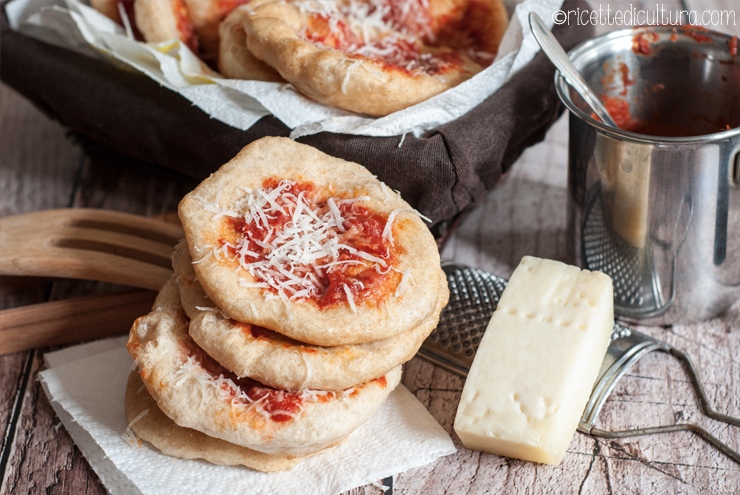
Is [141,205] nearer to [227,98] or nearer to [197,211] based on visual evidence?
[227,98]

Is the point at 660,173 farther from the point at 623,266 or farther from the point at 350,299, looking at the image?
the point at 350,299

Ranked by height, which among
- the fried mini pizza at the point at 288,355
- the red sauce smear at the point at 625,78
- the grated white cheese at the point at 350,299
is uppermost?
the red sauce smear at the point at 625,78

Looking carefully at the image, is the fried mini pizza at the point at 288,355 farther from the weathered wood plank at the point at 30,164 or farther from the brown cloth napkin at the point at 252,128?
the weathered wood plank at the point at 30,164

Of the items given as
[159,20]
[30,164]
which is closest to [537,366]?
[159,20]

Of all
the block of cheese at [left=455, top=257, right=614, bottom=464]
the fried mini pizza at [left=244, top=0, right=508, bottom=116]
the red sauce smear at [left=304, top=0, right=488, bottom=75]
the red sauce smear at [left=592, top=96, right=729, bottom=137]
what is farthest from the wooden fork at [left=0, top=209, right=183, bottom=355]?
the red sauce smear at [left=592, top=96, right=729, bottom=137]

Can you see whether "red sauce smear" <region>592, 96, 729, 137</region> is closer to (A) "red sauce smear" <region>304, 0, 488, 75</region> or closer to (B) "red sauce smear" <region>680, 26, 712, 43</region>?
(B) "red sauce smear" <region>680, 26, 712, 43</region>

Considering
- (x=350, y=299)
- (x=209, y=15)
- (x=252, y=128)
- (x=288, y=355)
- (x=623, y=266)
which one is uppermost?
(x=209, y=15)

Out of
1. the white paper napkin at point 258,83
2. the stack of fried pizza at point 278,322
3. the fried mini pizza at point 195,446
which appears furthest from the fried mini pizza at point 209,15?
the fried mini pizza at point 195,446
